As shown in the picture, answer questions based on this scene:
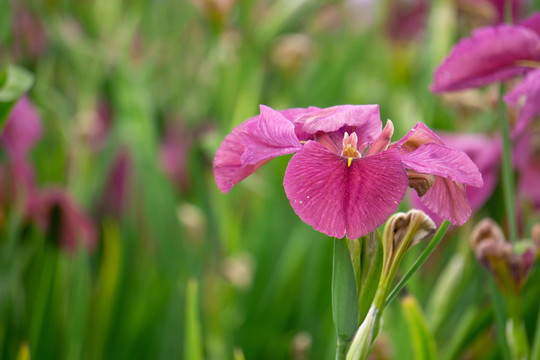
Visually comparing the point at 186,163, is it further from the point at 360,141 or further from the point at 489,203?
the point at 360,141

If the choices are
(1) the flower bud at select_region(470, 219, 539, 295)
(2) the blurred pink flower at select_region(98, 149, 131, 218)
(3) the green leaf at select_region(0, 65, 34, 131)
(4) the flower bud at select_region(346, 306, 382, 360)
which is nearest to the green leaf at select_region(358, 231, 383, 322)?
(4) the flower bud at select_region(346, 306, 382, 360)

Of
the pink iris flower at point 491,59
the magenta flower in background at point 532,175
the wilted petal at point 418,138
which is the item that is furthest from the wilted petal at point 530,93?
the magenta flower in background at point 532,175

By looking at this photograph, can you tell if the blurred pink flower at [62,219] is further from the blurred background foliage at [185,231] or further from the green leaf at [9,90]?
the green leaf at [9,90]

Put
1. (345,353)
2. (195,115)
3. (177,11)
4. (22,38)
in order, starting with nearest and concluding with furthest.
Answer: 1. (345,353)
2. (22,38)
3. (195,115)
4. (177,11)

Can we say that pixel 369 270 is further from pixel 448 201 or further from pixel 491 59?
pixel 491 59

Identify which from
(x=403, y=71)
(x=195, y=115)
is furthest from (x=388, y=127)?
(x=403, y=71)

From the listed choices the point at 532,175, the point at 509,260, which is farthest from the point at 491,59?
the point at 532,175

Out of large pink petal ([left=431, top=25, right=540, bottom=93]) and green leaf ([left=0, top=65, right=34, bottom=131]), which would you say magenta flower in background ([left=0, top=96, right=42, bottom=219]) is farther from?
large pink petal ([left=431, top=25, right=540, bottom=93])
